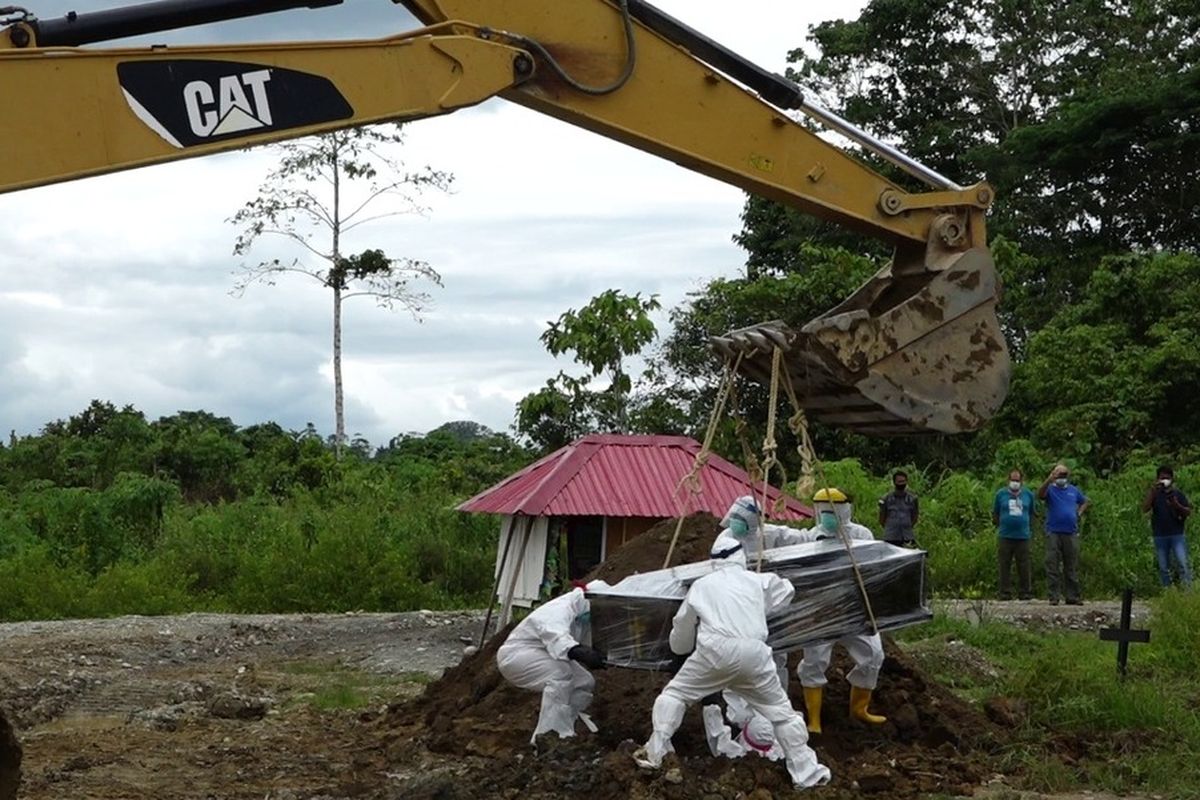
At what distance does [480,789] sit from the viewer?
30.1 feet

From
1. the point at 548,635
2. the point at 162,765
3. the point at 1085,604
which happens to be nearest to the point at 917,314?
the point at 548,635

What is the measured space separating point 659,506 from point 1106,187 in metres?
18.8

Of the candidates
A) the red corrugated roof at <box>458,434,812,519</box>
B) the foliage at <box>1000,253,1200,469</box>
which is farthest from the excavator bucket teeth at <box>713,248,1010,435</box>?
the foliage at <box>1000,253,1200,469</box>

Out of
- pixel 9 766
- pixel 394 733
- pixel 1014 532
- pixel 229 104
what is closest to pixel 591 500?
pixel 394 733

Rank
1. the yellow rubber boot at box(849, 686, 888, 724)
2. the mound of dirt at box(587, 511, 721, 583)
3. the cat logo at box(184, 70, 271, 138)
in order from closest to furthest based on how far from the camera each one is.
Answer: the cat logo at box(184, 70, 271, 138), the yellow rubber boot at box(849, 686, 888, 724), the mound of dirt at box(587, 511, 721, 583)

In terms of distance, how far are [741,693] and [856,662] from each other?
1.78m

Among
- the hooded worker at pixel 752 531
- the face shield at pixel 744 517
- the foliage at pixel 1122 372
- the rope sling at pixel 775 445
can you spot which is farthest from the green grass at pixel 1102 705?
the foliage at pixel 1122 372

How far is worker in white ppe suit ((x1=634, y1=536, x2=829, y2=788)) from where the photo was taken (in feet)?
29.8

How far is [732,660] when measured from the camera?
356 inches

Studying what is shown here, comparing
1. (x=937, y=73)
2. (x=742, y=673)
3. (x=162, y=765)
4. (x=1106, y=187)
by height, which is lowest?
(x=162, y=765)

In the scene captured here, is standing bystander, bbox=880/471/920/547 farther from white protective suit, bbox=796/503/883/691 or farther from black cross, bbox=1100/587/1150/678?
white protective suit, bbox=796/503/883/691

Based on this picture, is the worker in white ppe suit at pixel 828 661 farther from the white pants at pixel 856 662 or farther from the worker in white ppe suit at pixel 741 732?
the worker in white ppe suit at pixel 741 732

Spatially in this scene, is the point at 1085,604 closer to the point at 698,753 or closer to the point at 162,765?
the point at 698,753

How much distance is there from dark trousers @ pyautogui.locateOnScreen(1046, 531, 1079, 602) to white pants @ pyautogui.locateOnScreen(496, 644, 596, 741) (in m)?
10.2
